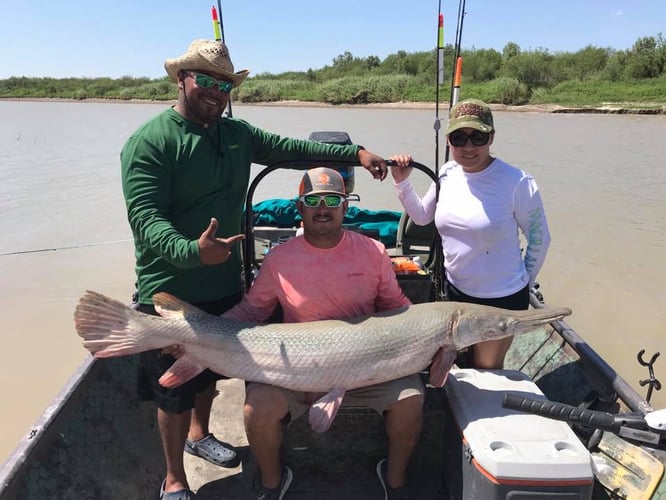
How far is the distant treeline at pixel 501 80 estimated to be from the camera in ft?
115

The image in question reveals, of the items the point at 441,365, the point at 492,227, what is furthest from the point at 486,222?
the point at 441,365

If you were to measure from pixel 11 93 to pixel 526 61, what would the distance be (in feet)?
211

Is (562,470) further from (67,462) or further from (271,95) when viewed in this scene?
(271,95)

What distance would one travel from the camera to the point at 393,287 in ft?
9.80

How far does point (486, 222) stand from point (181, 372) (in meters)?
1.79

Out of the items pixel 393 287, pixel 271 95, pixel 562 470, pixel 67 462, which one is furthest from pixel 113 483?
pixel 271 95

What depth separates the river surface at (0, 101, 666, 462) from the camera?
245 inches

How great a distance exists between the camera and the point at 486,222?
118 inches

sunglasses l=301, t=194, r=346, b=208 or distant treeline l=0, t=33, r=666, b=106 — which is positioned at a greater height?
distant treeline l=0, t=33, r=666, b=106

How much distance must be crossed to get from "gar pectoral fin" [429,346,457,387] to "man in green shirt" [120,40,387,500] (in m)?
1.19

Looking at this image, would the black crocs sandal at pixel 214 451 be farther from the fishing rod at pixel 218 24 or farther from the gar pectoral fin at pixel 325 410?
the fishing rod at pixel 218 24

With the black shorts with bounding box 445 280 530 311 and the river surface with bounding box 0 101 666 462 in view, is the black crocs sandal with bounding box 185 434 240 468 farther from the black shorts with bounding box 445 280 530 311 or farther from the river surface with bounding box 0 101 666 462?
the river surface with bounding box 0 101 666 462

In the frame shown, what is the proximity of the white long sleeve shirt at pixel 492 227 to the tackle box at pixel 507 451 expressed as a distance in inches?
23.4

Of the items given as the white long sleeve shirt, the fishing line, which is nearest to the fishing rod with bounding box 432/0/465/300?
the white long sleeve shirt
